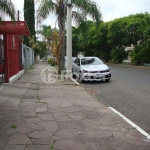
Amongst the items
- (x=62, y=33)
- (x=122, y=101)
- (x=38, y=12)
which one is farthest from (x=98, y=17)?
(x=122, y=101)

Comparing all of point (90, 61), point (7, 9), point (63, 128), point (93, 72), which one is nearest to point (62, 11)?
point (90, 61)

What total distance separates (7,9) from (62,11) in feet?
34.9

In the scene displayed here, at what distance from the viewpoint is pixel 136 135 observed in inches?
175

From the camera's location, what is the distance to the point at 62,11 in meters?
15.5

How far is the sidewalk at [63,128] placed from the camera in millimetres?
3854

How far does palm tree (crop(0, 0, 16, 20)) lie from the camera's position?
16.6 ft

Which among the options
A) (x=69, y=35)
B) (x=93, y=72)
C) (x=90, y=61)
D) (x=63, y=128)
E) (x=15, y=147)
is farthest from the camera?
(x=90, y=61)

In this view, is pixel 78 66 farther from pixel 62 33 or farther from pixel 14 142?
pixel 14 142

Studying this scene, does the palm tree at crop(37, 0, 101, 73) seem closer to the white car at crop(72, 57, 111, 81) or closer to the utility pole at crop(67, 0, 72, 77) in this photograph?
the utility pole at crop(67, 0, 72, 77)

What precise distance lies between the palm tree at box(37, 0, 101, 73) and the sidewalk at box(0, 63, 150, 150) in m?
9.51

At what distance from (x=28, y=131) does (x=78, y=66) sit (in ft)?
30.7

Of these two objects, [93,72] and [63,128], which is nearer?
[63,128]

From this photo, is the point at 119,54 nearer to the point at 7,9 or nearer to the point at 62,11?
the point at 62,11

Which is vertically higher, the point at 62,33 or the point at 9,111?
the point at 62,33
